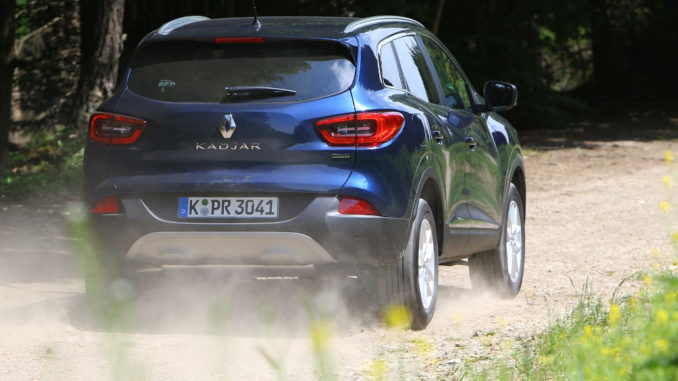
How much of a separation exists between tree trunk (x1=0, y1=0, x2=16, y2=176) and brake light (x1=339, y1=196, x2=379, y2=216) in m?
11.2

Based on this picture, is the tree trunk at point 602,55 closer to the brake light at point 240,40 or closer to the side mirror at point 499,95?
the side mirror at point 499,95

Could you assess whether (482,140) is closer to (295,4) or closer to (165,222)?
(165,222)

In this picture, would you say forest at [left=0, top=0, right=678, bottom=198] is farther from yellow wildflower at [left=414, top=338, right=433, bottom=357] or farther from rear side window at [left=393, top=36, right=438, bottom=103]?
yellow wildflower at [left=414, top=338, right=433, bottom=357]

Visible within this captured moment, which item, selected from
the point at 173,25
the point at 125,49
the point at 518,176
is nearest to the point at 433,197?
the point at 173,25

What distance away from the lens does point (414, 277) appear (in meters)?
6.02

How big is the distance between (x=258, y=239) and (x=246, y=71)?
924 mm

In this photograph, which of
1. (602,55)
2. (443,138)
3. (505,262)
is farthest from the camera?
(602,55)

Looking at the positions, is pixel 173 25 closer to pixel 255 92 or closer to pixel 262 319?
pixel 255 92

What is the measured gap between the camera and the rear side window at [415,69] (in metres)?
6.53

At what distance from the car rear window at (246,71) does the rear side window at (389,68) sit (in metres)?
0.26

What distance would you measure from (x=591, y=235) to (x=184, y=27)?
5.91 meters

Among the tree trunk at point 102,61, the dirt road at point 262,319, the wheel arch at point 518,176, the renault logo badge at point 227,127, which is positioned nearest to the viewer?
the dirt road at point 262,319

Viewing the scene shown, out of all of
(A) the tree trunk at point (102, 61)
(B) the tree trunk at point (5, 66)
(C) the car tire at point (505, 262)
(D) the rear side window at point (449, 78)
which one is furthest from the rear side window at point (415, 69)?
(B) the tree trunk at point (5, 66)

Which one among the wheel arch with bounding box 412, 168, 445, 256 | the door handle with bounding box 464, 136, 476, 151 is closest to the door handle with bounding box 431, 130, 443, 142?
the wheel arch with bounding box 412, 168, 445, 256
